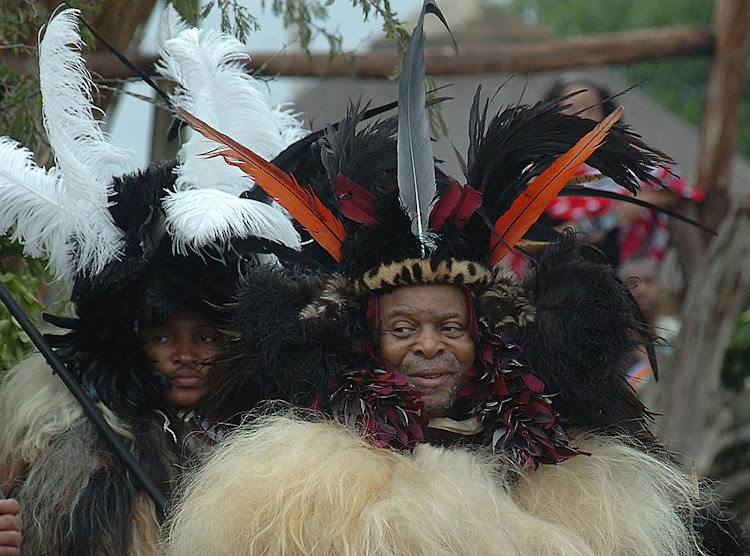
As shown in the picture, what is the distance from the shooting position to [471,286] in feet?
9.80

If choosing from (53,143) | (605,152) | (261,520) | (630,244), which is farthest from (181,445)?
(630,244)

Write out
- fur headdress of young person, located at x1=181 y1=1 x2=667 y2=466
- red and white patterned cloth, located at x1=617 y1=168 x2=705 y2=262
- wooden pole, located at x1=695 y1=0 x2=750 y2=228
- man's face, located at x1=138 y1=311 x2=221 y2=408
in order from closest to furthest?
1. fur headdress of young person, located at x1=181 y1=1 x2=667 y2=466
2. man's face, located at x1=138 y1=311 x2=221 y2=408
3. red and white patterned cloth, located at x1=617 y1=168 x2=705 y2=262
4. wooden pole, located at x1=695 y1=0 x2=750 y2=228

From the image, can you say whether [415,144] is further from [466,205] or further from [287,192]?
[287,192]

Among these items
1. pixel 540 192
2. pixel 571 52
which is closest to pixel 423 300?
pixel 540 192

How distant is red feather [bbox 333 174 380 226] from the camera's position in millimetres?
2967

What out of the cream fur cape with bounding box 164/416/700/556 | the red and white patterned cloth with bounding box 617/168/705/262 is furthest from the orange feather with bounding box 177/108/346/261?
the red and white patterned cloth with bounding box 617/168/705/262

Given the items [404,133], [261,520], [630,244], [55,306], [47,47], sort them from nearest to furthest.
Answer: [261,520], [404,133], [47,47], [55,306], [630,244]

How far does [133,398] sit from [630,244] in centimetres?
385

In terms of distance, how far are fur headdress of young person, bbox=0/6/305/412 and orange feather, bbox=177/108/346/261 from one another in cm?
17

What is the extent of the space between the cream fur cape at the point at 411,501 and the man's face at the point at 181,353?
1.50ft

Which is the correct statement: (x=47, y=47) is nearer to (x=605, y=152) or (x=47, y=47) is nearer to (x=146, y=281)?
(x=146, y=281)

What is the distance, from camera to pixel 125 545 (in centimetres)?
303

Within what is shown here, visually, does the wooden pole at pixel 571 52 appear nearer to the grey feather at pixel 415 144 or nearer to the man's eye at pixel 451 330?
the grey feather at pixel 415 144

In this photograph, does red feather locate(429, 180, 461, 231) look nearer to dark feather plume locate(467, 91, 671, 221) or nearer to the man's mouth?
dark feather plume locate(467, 91, 671, 221)
